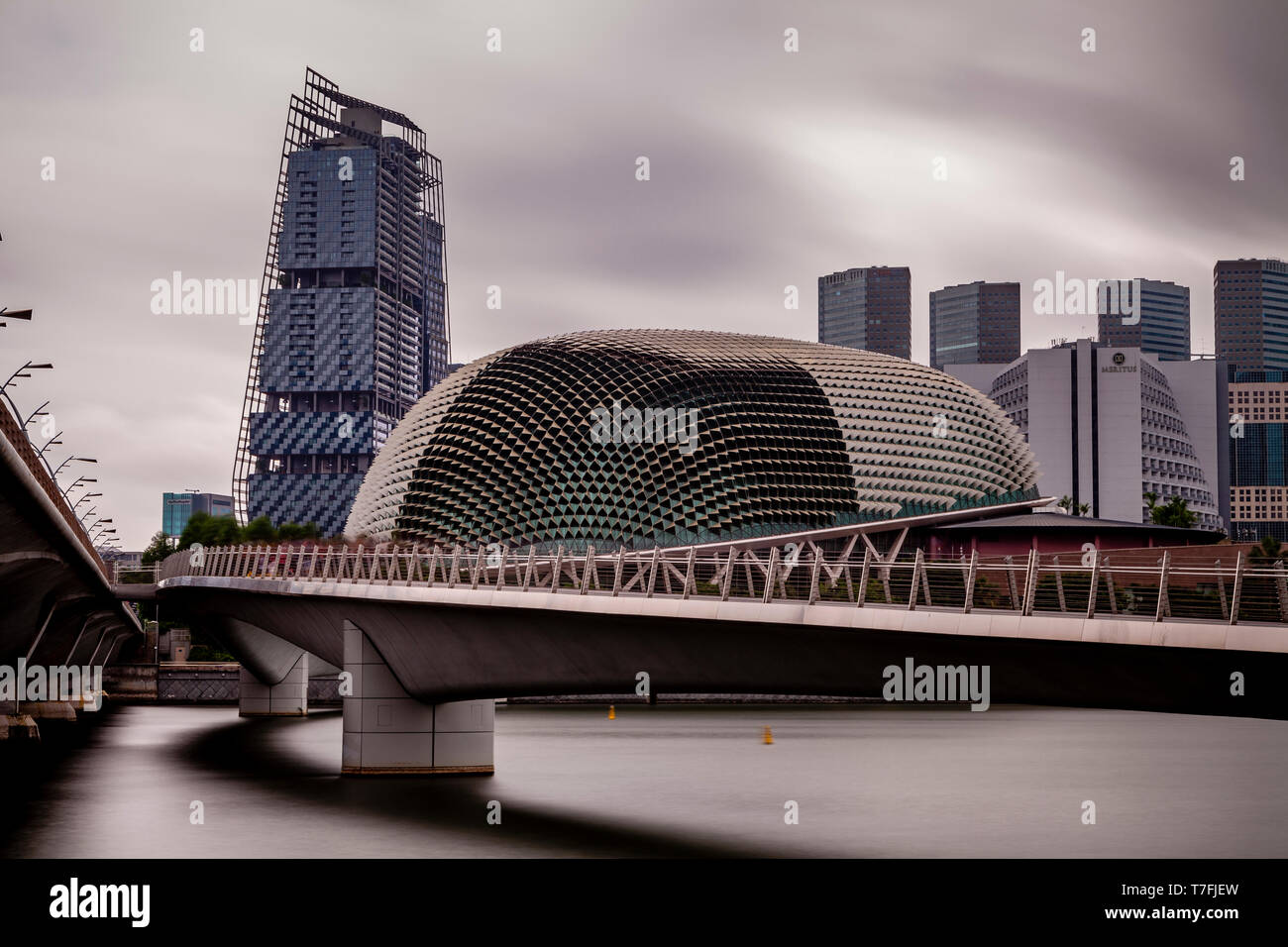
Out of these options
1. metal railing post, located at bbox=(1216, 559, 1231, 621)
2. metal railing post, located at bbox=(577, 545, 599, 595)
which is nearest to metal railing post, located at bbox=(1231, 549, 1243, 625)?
metal railing post, located at bbox=(1216, 559, 1231, 621)

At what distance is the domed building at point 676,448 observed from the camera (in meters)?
137

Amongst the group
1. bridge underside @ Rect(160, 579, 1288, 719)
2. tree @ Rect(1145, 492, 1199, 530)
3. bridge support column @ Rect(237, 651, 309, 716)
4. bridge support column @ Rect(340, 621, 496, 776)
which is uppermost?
tree @ Rect(1145, 492, 1199, 530)

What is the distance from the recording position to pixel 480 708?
5625 cm

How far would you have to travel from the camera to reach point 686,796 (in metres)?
52.5

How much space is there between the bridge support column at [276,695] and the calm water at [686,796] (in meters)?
13.0

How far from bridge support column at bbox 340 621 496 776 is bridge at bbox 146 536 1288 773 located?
55 millimetres

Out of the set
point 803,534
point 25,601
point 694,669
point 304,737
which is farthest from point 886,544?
point 694,669

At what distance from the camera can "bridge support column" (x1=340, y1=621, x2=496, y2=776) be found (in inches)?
2141

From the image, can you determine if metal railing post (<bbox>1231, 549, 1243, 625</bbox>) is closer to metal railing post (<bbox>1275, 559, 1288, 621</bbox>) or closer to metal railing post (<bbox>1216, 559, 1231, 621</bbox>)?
metal railing post (<bbox>1216, 559, 1231, 621</bbox>)

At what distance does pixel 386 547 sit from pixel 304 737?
33.1m

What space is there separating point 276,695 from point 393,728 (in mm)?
50337

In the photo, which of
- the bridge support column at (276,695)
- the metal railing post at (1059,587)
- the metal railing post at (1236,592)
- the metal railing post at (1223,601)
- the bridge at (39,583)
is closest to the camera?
the metal railing post at (1236,592)

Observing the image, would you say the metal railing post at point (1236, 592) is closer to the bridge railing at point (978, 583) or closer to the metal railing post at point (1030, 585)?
the bridge railing at point (978, 583)

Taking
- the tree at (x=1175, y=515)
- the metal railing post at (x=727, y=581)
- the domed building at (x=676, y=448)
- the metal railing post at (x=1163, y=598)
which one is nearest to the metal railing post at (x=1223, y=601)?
the metal railing post at (x=1163, y=598)
